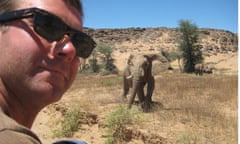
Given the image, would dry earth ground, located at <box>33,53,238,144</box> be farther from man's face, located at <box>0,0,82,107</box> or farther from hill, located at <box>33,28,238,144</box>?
man's face, located at <box>0,0,82,107</box>

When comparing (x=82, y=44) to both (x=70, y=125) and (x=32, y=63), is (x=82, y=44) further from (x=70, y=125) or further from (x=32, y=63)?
(x=70, y=125)

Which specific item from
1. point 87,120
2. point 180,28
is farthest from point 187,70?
point 87,120

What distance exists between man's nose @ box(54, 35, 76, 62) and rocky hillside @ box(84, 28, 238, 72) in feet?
272

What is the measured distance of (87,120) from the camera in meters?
10.6

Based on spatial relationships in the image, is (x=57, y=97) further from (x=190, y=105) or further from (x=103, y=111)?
(x=190, y=105)

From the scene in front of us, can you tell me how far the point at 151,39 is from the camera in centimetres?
10062

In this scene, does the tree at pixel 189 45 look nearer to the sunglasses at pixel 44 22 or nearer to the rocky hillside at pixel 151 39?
the rocky hillside at pixel 151 39

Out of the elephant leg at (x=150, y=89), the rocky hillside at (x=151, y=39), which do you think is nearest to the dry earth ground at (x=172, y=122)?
the elephant leg at (x=150, y=89)

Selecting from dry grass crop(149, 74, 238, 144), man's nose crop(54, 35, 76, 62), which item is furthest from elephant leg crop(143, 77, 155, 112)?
man's nose crop(54, 35, 76, 62)

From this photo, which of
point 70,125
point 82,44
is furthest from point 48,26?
point 70,125

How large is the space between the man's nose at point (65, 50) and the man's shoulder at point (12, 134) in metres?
0.41

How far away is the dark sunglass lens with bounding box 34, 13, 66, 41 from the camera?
5.39 feet

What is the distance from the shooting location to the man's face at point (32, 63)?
60.2 inches

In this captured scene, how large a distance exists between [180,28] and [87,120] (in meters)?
39.2
